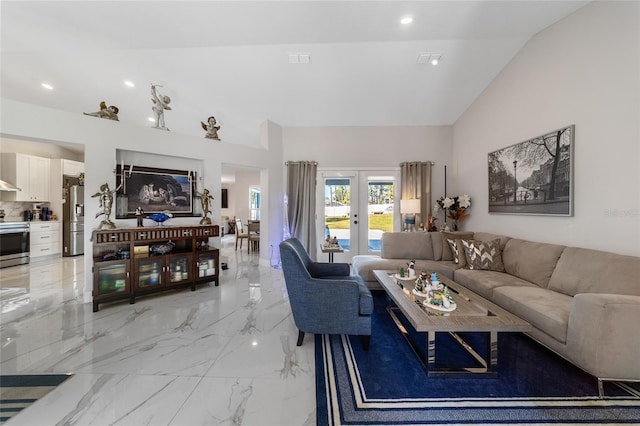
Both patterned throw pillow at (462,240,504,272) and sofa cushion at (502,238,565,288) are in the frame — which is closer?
sofa cushion at (502,238,565,288)

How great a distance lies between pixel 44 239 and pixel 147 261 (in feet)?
14.5

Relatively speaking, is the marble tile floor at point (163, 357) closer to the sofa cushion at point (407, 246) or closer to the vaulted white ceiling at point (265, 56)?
the sofa cushion at point (407, 246)

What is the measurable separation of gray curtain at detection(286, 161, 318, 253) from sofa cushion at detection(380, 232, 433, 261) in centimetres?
168

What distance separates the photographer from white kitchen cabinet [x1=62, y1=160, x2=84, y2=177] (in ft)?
18.2

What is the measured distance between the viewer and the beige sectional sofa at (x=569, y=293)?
151 centimetres

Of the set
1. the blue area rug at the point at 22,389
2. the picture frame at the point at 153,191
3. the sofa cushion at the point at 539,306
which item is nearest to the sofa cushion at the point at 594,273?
the sofa cushion at the point at 539,306

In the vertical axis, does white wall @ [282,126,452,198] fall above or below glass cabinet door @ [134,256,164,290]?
above

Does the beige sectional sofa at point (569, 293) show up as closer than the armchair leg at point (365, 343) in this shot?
Yes

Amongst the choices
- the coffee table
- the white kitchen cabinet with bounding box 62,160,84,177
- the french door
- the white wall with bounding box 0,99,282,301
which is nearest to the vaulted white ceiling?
the white wall with bounding box 0,99,282,301

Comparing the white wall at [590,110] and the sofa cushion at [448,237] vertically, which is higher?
the white wall at [590,110]

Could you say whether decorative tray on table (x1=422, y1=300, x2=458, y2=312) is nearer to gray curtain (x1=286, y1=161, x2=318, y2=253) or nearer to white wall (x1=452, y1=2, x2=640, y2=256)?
white wall (x1=452, y1=2, x2=640, y2=256)

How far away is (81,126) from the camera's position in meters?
2.94

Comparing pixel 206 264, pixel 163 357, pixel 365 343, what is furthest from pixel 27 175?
pixel 365 343

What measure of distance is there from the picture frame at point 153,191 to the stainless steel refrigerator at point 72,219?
3.98m
